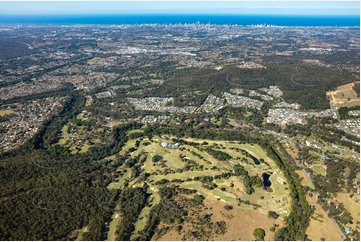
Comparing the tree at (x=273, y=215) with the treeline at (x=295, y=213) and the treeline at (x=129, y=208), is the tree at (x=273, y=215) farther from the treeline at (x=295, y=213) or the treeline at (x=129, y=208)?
the treeline at (x=129, y=208)

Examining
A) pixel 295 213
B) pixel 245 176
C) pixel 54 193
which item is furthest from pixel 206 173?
pixel 54 193

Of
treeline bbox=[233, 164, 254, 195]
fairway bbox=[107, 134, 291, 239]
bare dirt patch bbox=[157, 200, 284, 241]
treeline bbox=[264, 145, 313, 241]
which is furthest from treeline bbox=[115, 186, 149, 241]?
treeline bbox=[264, 145, 313, 241]

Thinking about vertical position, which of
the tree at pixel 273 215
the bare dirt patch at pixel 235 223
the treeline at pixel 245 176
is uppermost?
the treeline at pixel 245 176

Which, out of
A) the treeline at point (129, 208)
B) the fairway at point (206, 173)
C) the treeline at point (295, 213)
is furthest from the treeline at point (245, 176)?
the treeline at point (129, 208)

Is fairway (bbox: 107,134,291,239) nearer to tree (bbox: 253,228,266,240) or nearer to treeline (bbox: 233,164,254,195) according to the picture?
treeline (bbox: 233,164,254,195)

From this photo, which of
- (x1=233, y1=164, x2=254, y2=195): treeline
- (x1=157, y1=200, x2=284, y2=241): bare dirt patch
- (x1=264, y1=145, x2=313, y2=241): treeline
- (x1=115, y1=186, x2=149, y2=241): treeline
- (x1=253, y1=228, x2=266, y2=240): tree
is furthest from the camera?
(x1=233, y1=164, x2=254, y2=195): treeline

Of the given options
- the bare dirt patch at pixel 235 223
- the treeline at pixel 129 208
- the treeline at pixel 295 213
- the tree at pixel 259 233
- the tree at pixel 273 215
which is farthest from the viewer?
the tree at pixel 273 215

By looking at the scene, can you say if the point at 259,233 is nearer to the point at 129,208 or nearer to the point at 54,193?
the point at 129,208

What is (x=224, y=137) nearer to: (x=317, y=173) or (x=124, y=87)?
(x=317, y=173)
